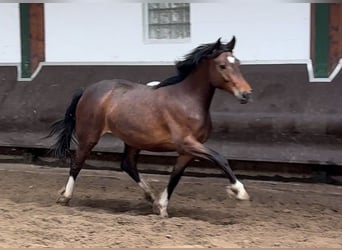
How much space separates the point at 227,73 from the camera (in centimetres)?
572

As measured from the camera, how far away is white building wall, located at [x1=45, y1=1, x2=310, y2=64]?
7977mm

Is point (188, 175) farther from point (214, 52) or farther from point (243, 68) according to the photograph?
point (214, 52)

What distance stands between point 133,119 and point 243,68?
2.54 m

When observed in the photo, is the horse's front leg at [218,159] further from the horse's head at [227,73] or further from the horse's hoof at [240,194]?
the horse's head at [227,73]

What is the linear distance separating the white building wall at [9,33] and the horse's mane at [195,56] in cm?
405

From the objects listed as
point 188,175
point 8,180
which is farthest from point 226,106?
point 8,180

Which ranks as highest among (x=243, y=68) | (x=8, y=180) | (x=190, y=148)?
(x=243, y=68)

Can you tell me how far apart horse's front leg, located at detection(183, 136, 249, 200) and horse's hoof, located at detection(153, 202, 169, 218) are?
603 millimetres

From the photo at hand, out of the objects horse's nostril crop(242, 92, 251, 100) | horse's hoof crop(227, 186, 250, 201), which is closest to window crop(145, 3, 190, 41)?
horse's nostril crop(242, 92, 251, 100)

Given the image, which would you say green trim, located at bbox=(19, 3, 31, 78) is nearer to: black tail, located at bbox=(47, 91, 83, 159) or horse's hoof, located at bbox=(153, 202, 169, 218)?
black tail, located at bbox=(47, 91, 83, 159)

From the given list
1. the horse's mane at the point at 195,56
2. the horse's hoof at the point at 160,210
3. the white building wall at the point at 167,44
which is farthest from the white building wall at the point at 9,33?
the horse's hoof at the point at 160,210

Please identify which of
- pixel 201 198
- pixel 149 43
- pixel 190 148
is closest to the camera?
pixel 190 148

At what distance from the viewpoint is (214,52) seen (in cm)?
585

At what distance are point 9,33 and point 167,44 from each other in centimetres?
256
